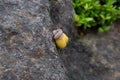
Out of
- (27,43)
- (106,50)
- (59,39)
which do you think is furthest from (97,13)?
(27,43)

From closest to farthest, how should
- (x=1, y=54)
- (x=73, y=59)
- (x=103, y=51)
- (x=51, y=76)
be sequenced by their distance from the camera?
1. (x=1, y=54)
2. (x=51, y=76)
3. (x=73, y=59)
4. (x=103, y=51)

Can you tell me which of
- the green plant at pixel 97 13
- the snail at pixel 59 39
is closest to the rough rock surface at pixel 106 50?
the green plant at pixel 97 13

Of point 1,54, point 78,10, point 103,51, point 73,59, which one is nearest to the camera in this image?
point 1,54

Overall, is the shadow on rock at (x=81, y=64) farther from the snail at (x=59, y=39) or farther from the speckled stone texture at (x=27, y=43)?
the speckled stone texture at (x=27, y=43)

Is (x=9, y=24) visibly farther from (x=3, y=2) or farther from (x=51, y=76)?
(x=51, y=76)

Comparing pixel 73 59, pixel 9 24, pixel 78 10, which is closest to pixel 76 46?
pixel 73 59

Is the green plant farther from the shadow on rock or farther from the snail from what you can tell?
the snail

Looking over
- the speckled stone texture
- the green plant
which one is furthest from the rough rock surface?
the speckled stone texture
